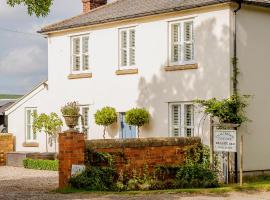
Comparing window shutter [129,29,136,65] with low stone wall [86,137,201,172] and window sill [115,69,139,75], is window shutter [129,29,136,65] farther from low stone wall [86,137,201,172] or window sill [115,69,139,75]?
low stone wall [86,137,201,172]

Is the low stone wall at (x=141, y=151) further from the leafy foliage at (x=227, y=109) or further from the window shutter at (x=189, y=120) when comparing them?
the window shutter at (x=189, y=120)

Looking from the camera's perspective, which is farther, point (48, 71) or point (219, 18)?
point (48, 71)

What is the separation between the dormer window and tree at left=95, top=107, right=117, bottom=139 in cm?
243

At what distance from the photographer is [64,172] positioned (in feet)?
66.5

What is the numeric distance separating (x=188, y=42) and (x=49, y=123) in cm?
821

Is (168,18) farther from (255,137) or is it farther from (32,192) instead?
(32,192)

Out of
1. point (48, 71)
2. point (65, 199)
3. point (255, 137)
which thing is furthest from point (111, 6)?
point (65, 199)

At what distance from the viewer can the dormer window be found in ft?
97.8

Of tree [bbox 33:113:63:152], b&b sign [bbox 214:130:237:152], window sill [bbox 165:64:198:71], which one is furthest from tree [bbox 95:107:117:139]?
b&b sign [bbox 214:130:237:152]

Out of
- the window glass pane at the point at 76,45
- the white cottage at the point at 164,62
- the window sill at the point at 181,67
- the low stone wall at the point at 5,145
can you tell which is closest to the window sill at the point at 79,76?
the white cottage at the point at 164,62

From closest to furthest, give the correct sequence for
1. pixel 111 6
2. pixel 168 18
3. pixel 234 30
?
1. pixel 234 30
2. pixel 168 18
3. pixel 111 6

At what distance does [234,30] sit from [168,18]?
295 cm

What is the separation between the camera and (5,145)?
33.2 m

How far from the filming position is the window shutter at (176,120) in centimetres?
Result: 2616
